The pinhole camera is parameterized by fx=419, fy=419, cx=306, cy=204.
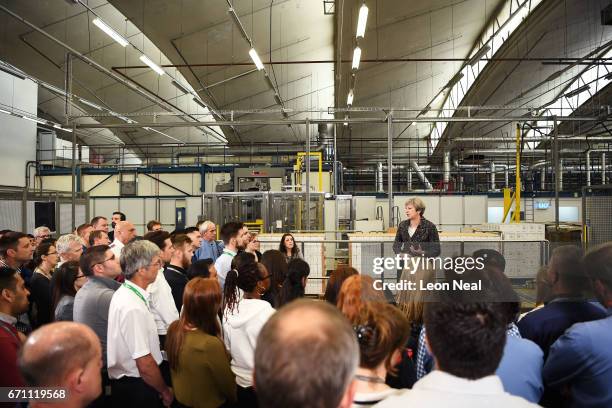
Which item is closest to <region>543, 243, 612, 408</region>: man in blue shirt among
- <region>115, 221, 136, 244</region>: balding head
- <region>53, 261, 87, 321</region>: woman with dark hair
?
<region>53, 261, 87, 321</region>: woman with dark hair

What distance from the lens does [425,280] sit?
262 centimetres

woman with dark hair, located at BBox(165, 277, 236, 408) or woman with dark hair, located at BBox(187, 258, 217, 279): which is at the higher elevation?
woman with dark hair, located at BBox(187, 258, 217, 279)

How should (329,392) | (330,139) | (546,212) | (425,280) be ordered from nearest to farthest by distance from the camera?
1. (329,392)
2. (425,280)
3. (546,212)
4. (330,139)

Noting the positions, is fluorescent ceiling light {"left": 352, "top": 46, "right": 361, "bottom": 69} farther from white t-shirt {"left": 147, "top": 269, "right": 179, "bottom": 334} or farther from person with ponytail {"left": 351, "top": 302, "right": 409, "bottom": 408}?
person with ponytail {"left": 351, "top": 302, "right": 409, "bottom": 408}

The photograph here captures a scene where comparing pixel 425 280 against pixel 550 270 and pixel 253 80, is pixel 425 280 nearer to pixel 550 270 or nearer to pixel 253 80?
pixel 550 270

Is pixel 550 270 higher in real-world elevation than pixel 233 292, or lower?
higher

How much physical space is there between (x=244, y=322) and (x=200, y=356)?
0.99 ft

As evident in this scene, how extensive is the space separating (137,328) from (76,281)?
1.07 meters

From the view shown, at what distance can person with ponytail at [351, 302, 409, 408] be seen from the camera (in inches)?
59.0

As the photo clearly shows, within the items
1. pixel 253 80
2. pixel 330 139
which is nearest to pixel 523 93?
pixel 330 139

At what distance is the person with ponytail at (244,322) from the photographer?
2443 mm

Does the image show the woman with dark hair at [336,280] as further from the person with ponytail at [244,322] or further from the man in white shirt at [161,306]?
the man in white shirt at [161,306]

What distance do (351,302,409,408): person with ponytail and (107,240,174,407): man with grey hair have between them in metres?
1.31

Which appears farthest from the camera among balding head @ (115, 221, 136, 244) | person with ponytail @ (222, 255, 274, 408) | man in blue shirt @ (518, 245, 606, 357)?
balding head @ (115, 221, 136, 244)
